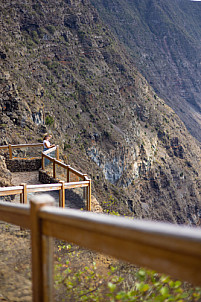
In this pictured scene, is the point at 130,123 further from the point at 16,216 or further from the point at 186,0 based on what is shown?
the point at 186,0

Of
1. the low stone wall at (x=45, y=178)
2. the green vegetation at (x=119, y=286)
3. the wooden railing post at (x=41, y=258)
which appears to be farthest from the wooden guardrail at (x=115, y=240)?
the low stone wall at (x=45, y=178)

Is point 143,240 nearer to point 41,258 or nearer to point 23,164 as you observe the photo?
point 41,258

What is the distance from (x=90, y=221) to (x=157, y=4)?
16059 cm

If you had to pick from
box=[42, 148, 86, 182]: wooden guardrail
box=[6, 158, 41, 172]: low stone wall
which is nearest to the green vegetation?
box=[42, 148, 86, 182]: wooden guardrail

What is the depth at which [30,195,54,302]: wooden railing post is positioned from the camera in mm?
1842

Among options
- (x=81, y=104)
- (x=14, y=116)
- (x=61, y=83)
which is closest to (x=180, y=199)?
(x=81, y=104)

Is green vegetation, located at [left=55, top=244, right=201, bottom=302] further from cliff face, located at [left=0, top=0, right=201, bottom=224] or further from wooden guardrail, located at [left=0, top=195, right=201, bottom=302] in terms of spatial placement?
cliff face, located at [left=0, top=0, right=201, bottom=224]

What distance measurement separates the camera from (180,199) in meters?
72.0

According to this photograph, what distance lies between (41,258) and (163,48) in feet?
489

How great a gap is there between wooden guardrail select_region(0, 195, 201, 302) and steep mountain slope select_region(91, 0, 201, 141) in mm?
119771

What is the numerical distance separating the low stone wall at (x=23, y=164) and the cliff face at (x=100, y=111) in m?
21.0

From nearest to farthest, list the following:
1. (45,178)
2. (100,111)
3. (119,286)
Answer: (119,286) < (45,178) < (100,111)

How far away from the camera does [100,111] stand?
59062 millimetres

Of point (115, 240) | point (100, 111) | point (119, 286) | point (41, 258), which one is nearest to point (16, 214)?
point (41, 258)
